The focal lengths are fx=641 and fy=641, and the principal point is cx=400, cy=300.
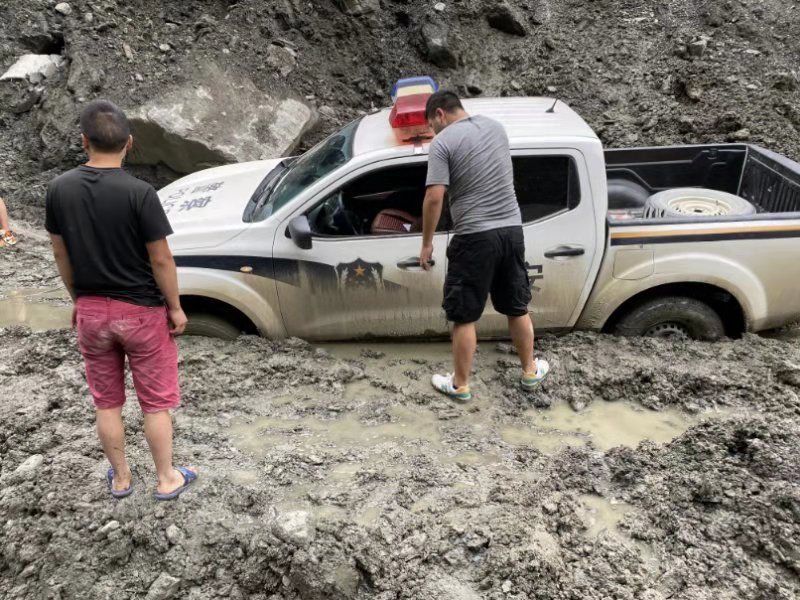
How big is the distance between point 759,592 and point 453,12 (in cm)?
845

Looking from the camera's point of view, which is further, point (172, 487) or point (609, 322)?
point (609, 322)

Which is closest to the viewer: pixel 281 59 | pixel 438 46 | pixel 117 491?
pixel 117 491

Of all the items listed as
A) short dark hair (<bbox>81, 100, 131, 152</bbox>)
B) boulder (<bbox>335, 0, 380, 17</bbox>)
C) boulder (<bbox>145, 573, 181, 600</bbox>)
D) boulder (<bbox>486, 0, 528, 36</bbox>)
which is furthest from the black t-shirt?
boulder (<bbox>486, 0, 528, 36</bbox>)

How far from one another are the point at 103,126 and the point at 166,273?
618mm

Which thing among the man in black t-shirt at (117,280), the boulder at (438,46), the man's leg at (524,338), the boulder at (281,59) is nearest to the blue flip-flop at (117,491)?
the man in black t-shirt at (117,280)

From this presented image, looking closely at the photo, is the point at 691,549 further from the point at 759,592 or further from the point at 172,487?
the point at 172,487

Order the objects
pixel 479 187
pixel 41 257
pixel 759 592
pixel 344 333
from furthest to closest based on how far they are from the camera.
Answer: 1. pixel 41 257
2. pixel 344 333
3. pixel 479 187
4. pixel 759 592

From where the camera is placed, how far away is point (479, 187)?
362 cm

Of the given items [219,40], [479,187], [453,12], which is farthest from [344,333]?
[453,12]

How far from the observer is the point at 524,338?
400 centimetres

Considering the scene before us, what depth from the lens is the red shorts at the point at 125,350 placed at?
8.80 ft

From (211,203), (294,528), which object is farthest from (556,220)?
(294,528)

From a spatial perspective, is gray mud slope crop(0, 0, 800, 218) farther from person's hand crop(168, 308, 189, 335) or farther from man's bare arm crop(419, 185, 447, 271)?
person's hand crop(168, 308, 189, 335)

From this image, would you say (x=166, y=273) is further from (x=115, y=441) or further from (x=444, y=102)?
(x=444, y=102)
